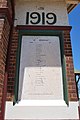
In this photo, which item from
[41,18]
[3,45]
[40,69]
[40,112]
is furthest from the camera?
[41,18]

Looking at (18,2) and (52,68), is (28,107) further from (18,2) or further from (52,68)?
(18,2)

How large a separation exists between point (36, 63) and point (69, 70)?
29.3 inches

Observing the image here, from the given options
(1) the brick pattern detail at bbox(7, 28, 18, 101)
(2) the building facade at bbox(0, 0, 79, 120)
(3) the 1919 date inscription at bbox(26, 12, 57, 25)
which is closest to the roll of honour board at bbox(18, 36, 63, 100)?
(2) the building facade at bbox(0, 0, 79, 120)

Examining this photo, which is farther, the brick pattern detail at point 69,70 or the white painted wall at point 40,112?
the brick pattern detail at point 69,70

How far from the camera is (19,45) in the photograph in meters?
4.28

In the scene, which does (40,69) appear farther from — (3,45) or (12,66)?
(3,45)

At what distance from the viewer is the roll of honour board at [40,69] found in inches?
Answer: 150

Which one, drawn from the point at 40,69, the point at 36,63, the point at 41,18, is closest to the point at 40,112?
the point at 40,69

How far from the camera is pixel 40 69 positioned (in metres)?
4.02

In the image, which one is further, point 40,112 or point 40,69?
point 40,69

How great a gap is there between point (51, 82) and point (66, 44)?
1.02 m

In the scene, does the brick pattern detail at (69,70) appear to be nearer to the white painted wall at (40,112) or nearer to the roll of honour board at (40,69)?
the roll of honour board at (40,69)

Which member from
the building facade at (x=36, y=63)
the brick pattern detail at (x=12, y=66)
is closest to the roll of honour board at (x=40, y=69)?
the building facade at (x=36, y=63)

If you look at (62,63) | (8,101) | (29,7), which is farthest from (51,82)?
(29,7)
